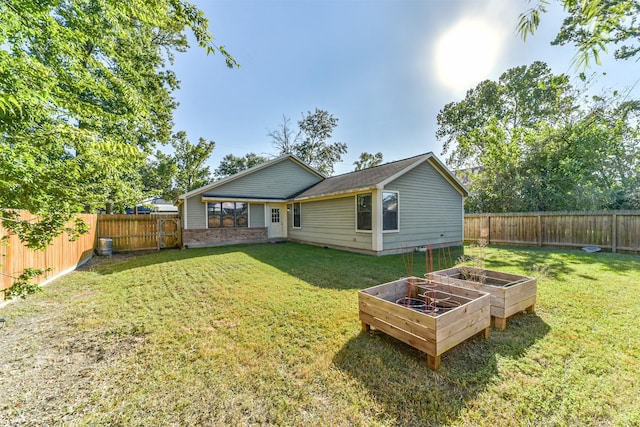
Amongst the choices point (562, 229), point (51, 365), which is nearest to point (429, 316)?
point (51, 365)

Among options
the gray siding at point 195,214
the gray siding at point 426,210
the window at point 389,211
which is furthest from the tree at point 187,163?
the gray siding at point 426,210

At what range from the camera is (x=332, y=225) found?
37.6 ft

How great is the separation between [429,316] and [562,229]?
12.6 m

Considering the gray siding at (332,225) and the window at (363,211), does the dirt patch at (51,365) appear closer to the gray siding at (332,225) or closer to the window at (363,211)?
the window at (363,211)

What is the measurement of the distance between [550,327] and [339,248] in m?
7.93

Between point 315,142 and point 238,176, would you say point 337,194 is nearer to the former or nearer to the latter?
point 238,176

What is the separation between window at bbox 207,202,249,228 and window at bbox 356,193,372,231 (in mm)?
7142

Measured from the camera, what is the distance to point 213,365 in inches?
111

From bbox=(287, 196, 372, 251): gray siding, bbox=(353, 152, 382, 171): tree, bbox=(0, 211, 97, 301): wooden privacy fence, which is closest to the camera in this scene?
bbox=(0, 211, 97, 301): wooden privacy fence

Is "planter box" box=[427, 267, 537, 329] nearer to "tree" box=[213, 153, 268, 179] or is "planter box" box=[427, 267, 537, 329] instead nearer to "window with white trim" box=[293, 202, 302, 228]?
"window with white trim" box=[293, 202, 302, 228]

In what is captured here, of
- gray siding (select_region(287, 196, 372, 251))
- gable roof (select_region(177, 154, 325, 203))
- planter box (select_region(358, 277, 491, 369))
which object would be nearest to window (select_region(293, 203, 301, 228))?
gray siding (select_region(287, 196, 372, 251))

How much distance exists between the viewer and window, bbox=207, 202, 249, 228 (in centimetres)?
1339

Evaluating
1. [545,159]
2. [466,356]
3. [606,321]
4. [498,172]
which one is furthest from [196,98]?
[545,159]

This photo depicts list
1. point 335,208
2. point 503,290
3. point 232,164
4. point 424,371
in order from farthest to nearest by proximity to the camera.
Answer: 1. point 232,164
2. point 335,208
3. point 503,290
4. point 424,371
